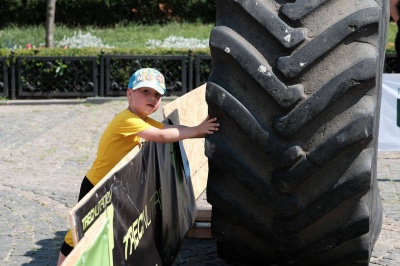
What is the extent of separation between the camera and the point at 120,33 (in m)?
21.9

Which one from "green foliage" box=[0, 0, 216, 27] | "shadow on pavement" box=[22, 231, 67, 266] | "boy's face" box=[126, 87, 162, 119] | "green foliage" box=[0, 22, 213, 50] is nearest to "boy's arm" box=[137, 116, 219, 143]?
"boy's face" box=[126, 87, 162, 119]

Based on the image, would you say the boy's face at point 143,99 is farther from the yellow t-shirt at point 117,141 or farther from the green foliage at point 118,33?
the green foliage at point 118,33

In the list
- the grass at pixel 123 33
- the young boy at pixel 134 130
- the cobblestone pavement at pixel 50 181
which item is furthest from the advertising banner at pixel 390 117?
the grass at pixel 123 33

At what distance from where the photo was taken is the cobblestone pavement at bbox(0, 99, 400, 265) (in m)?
6.63

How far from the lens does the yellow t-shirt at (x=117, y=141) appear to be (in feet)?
18.0

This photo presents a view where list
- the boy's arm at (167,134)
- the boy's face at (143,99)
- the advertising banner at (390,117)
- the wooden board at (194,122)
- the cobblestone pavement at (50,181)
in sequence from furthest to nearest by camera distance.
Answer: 1. the advertising banner at (390,117)
2. the wooden board at (194,122)
3. the cobblestone pavement at (50,181)
4. the boy's face at (143,99)
5. the boy's arm at (167,134)

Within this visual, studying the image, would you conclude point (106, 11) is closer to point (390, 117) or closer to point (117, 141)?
point (390, 117)

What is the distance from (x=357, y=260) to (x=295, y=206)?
622 mm

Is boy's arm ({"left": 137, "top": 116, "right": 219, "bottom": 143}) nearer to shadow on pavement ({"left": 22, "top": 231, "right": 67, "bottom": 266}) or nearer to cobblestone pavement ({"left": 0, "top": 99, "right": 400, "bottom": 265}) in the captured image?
cobblestone pavement ({"left": 0, "top": 99, "right": 400, "bottom": 265})

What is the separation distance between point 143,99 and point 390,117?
600 cm

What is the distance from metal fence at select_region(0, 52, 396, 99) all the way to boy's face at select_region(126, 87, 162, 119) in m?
11.0

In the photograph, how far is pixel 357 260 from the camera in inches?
202

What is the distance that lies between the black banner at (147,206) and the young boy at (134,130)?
0.41ft

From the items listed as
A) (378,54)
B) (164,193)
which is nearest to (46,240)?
(164,193)
